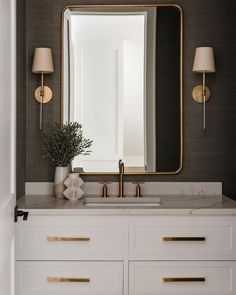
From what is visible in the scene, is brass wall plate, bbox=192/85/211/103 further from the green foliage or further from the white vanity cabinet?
the white vanity cabinet

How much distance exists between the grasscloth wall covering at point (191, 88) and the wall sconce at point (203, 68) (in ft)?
0.11

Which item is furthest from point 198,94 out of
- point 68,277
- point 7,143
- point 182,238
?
point 7,143

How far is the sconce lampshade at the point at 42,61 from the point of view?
3.15 m

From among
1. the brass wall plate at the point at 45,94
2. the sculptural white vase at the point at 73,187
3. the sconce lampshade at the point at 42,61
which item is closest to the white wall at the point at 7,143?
the sculptural white vase at the point at 73,187

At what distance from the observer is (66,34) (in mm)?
3262

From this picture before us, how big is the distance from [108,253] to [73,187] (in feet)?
1.56

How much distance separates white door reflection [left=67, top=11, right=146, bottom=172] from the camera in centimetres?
323

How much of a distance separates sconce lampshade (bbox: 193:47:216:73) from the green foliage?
0.78m

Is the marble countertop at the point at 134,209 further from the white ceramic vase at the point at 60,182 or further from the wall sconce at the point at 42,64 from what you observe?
the wall sconce at the point at 42,64

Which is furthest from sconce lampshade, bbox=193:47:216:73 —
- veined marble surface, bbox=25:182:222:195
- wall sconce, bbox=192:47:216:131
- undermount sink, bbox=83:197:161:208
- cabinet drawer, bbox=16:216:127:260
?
cabinet drawer, bbox=16:216:127:260

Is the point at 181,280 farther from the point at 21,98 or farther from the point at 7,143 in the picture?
the point at 21,98

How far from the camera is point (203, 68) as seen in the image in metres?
3.15

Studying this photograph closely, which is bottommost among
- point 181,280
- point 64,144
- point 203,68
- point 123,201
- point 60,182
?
point 181,280

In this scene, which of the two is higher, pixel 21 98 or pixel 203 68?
pixel 203 68
